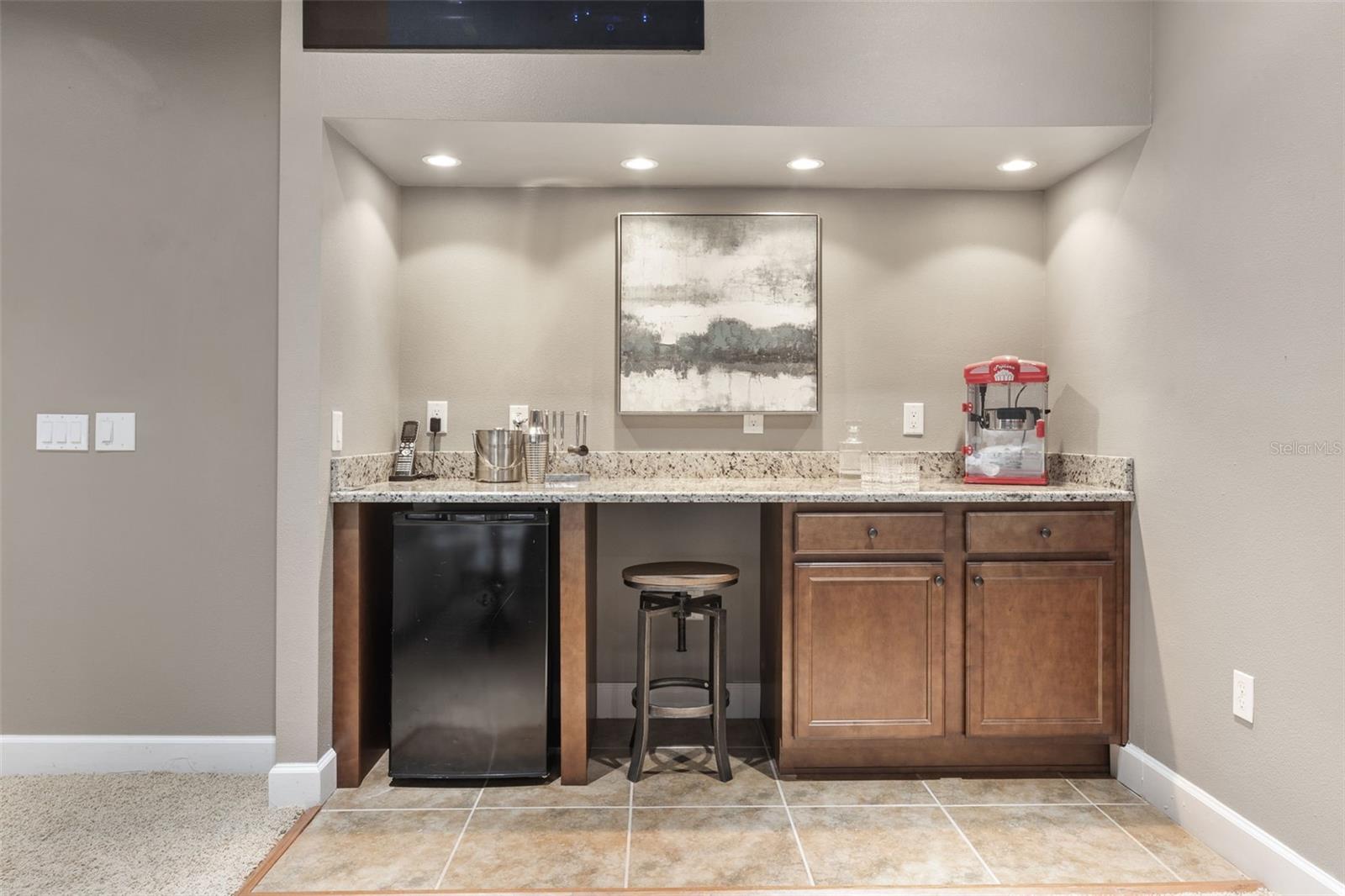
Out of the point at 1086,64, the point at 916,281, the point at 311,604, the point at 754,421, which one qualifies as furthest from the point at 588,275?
the point at 1086,64

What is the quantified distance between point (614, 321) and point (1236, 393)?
2.02 meters

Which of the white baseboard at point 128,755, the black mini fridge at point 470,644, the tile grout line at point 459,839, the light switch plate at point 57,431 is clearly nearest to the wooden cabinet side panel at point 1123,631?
the black mini fridge at point 470,644

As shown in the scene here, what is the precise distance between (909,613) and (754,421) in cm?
98

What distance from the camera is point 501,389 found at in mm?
3162

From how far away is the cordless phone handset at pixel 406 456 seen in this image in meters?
2.96

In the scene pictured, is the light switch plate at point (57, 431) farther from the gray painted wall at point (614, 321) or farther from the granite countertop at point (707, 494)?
the gray painted wall at point (614, 321)

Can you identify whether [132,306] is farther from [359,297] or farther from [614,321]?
[614,321]

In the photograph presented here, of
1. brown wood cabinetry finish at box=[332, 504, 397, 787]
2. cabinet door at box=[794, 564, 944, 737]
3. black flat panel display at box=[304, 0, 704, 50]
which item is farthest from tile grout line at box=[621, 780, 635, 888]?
black flat panel display at box=[304, 0, 704, 50]

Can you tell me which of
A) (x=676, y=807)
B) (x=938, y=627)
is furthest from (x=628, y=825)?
(x=938, y=627)

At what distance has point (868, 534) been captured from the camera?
2.56 m

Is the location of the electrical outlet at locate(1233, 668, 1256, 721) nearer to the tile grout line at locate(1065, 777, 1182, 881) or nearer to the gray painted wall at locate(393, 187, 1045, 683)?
the tile grout line at locate(1065, 777, 1182, 881)

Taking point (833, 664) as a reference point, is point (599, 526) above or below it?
above

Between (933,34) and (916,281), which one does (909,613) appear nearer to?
(916,281)

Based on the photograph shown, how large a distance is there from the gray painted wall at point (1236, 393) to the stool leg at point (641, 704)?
1.53 meters
